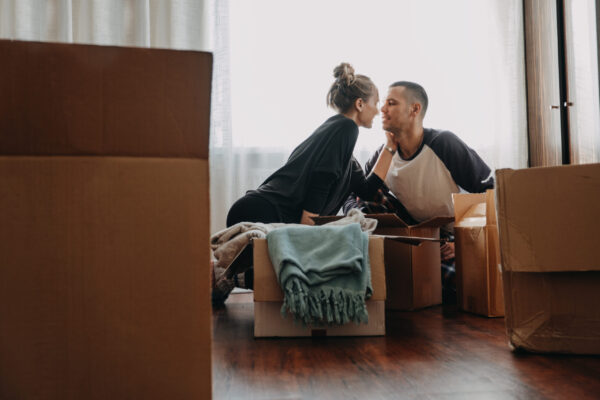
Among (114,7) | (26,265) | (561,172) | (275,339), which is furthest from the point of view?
(114,7)

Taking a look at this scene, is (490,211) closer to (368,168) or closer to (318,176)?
(318,176)

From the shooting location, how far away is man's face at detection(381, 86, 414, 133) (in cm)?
239

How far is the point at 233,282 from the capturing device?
2.15 m

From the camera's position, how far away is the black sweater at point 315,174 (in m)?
2.11

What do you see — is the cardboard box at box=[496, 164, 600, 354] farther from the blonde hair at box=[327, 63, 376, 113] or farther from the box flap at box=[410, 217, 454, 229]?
the blonde hair at box=[327, 63, 376, 113]

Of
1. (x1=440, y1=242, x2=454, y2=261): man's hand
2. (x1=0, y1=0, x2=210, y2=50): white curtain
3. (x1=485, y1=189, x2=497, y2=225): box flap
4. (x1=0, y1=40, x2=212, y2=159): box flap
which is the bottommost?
(x1=440, y1=242, x2=454, y2=261): man's hand

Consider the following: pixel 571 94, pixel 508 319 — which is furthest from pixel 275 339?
pixel 571 94

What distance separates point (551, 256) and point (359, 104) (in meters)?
1.33

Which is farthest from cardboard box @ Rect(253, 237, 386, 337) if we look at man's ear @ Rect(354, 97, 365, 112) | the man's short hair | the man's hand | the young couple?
the man's short hair

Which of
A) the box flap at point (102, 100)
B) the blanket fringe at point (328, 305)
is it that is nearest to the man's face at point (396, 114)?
the blanket fringe at point (328, 305)

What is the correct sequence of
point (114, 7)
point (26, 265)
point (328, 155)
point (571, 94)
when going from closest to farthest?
point (26, 265) → point (328, 155) → point (571, 94) → point (114, 7)

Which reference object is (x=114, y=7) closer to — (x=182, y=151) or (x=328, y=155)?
(x=328, y=155)

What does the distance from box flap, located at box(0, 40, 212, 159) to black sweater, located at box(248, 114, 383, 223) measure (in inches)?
58.5

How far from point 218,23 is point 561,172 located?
207cm
